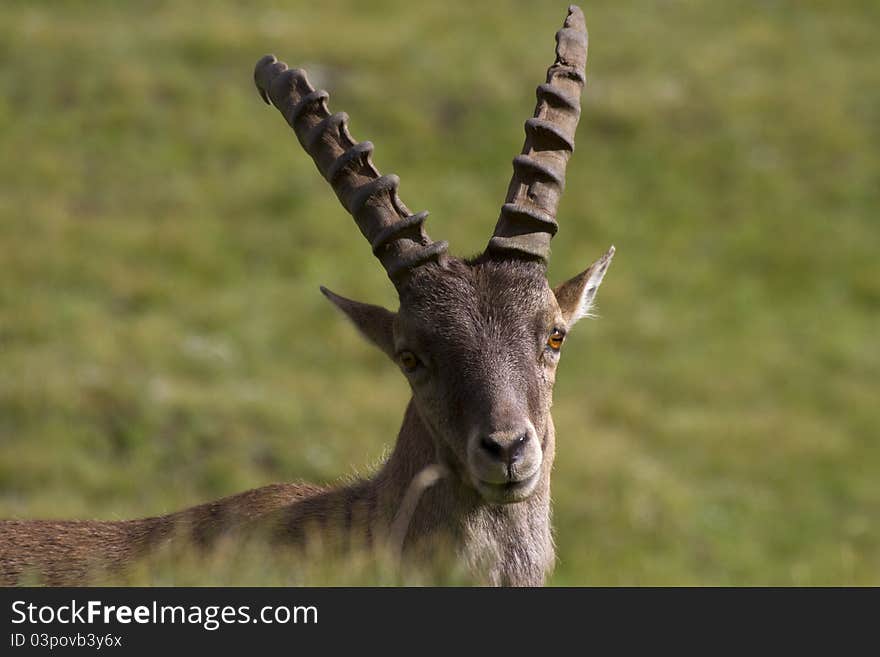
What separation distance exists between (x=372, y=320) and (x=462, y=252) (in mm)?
19866

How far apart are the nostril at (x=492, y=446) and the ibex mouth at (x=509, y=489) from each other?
7.4 inches

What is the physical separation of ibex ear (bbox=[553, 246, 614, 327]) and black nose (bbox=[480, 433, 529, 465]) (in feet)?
5.05

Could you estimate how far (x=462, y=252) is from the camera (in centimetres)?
2842

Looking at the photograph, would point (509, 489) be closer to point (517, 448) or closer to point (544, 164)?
point (517, 448)

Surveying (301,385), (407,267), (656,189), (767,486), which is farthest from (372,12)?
(407,267)

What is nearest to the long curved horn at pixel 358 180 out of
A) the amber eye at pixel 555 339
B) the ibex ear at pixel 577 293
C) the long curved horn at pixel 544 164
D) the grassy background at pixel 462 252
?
the long curved horn at pixel 544 164

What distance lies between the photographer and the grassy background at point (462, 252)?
21.0 m

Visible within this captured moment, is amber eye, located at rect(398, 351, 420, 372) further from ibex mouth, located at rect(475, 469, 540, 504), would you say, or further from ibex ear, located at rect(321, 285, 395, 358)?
ibex mouth, located at rect(475, 469, 540, 504)

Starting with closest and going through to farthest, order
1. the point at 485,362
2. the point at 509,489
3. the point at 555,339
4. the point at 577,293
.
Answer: the point at 509,489 → the point at 485,362 → the point at 555,339 → the point at 577,293

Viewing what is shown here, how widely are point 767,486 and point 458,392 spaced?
1788cm

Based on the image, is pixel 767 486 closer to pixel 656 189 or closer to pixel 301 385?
pixel 301 385

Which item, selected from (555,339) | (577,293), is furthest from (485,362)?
(577,293)

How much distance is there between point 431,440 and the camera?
8.04 meters

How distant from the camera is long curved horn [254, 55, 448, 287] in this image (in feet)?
26.9
